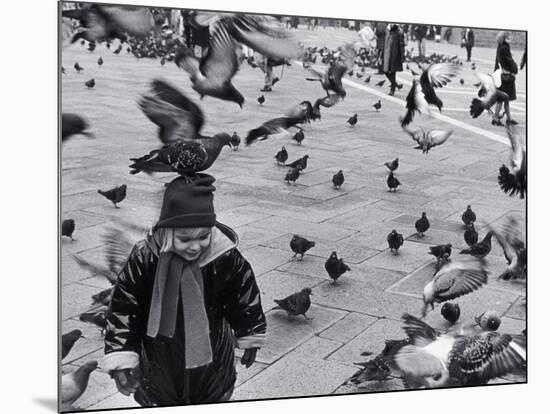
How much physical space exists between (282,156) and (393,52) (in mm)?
964

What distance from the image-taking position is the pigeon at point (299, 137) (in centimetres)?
582

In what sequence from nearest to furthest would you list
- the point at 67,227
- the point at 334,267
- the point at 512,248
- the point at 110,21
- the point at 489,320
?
the point at 67,227
the point at 110,21
the point at 334,267
the point at 489,320
the point at 512,248

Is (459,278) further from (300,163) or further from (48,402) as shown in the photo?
(48,402)

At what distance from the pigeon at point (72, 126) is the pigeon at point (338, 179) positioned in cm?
148

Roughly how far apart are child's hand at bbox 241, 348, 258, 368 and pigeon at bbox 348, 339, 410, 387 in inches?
24.8

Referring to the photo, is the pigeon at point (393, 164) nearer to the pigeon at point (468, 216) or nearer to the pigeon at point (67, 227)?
the pigeon at point (468, 216)

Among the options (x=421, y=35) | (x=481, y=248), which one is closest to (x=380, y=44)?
(x=421, y=35)

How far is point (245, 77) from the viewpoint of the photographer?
5.68 m

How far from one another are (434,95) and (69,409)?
2.89 m

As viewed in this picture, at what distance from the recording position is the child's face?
547cm

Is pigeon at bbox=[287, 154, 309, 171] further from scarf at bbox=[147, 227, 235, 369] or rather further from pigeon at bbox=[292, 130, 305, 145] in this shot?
scarf at bbox=[147, 227, 235, 369]

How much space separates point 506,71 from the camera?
6.26 meters

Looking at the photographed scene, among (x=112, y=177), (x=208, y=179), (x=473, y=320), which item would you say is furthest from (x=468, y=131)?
(x=112, y=177)

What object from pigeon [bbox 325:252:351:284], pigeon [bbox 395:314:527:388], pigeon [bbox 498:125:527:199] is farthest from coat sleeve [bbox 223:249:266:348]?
pigeon [bbox 498:125:527:199]
